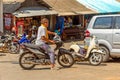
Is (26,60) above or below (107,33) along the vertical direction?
below

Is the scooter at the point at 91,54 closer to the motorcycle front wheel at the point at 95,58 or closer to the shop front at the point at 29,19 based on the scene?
the motorcycle front wheel at the point at 95,58

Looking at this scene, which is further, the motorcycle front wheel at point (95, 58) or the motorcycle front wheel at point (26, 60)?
the motorcycle front wheel at point (95, 58)

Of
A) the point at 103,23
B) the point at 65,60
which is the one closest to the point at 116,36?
the point at 103,23

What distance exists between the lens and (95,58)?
13906 mm

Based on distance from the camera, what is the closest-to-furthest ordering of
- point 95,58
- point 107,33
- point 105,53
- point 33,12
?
point 95,58, point 107,33, point 105,53, point 33,12

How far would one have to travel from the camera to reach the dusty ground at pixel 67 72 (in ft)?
37.1

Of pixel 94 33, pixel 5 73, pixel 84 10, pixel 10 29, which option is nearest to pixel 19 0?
pixel 10 29

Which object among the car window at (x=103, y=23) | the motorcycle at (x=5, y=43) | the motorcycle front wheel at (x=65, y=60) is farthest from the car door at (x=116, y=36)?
the motorcycle at (x=5, y=43)

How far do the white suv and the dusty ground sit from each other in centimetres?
53

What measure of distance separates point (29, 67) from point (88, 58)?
2.22 metres

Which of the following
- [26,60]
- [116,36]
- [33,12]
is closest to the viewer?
[26,60]

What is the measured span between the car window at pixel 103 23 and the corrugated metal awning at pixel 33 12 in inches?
340

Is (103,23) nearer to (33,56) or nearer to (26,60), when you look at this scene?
(33,56)

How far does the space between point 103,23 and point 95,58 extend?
162 cm
